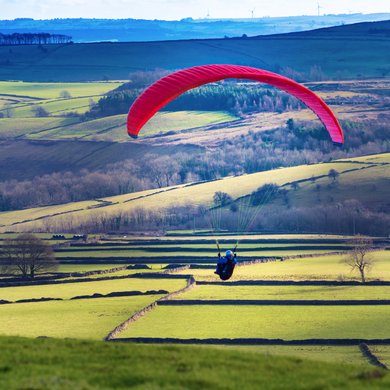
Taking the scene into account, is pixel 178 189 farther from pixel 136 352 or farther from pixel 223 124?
pixel 136 352

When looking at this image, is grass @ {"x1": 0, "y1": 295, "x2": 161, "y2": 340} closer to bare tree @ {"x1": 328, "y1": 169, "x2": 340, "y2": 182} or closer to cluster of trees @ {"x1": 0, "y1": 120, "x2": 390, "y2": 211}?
bare tree @ {"x1": 328, "y1": 169, "x2": 340, "y2": 182}

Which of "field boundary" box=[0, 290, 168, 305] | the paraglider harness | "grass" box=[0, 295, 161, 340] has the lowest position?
"grass" box=[0, 295, 161, 340]

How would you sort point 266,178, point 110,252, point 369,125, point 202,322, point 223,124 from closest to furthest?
point 202,322 < point 110,252 < point 266,178 < point 369,125 < point 223,124

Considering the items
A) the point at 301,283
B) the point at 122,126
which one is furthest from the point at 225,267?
the point at 122,126

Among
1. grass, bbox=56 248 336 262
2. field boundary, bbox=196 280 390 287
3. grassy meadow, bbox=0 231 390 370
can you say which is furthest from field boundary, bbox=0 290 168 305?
grass, bbox=56 248 336 262

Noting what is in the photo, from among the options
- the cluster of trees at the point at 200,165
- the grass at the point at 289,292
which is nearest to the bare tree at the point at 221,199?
the cluster of trees at the point at 200,165

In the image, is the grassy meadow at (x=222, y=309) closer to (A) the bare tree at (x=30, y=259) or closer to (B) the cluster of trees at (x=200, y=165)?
(A) the bare tree at (x=30, y=259)

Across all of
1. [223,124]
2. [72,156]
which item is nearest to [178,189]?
[72,156]
